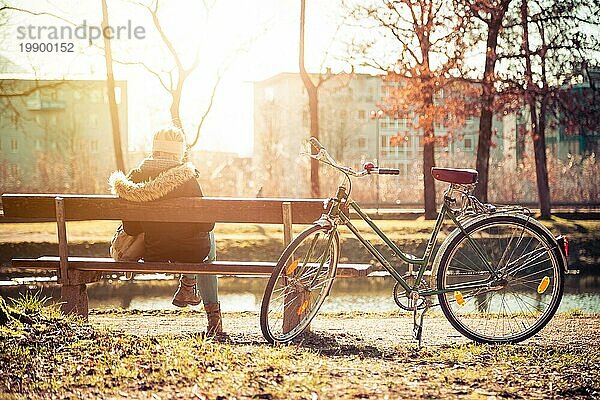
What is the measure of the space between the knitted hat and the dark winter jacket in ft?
0.47

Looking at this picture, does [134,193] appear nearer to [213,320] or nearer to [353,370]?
[213,320]

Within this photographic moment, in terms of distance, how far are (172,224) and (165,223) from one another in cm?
5

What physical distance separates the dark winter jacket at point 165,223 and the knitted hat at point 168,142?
0.14 meters

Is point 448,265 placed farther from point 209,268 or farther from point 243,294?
point 243,294

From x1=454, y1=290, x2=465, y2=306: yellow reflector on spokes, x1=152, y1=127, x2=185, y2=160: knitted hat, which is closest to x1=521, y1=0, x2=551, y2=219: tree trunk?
x1=152, y1=127, x2=185, y2=160: knitted hat

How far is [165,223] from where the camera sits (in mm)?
6281

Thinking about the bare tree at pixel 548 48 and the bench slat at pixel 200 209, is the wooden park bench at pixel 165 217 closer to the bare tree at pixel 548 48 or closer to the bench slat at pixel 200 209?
the bench slat at pixel 200 209

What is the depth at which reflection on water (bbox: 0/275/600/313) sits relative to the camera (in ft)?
40.3

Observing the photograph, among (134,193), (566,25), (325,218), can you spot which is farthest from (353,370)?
(566,25)

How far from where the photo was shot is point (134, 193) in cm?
619

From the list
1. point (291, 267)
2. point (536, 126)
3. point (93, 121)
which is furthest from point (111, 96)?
point (93, 121)

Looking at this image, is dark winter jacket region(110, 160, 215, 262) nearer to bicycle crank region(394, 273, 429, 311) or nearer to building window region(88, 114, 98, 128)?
bicycle crank region(394, 273, 429, 311)

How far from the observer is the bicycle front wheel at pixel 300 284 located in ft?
17.8

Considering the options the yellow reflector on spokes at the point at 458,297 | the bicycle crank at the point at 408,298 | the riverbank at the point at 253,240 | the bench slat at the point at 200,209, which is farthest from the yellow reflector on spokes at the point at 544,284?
the riverbank at the point at 253,240
